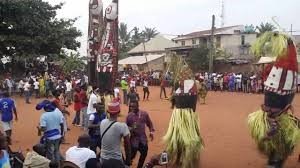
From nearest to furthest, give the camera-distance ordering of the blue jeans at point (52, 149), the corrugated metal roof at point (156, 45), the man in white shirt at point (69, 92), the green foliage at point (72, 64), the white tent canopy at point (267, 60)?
the blue jeans at point (52, 149)
the white tent canopy at point (267, 60)
the man in white shirt at point (69, 92)
the green foliage at point (72, 64)
the corrugated metal roof at point (156, 45)

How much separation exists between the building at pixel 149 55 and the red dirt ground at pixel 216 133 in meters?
29.4

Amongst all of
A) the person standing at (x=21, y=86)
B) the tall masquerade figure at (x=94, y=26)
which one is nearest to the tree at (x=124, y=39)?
the person standing at (x=21, y=86)

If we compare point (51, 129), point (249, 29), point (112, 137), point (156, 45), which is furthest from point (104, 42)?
point (156, 45)

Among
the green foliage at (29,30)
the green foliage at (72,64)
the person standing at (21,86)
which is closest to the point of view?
the person standing at (21,86)

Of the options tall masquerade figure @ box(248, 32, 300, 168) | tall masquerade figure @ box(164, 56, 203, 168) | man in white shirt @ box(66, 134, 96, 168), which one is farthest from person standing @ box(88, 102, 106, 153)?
tall masquerade figure @ box(248, 32, 300, 168)

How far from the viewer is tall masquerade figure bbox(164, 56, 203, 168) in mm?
9188

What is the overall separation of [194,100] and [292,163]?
2604 millimetres

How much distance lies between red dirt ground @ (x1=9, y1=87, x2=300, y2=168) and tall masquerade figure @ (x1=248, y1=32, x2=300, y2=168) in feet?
3.23

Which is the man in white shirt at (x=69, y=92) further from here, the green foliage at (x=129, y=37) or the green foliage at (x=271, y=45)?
the green foliage at (x=129, y=37)

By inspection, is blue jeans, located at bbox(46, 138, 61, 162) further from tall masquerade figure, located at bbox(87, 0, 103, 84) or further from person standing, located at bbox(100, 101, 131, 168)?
tall masquerade figure, located at bbox(87, 0, 103, 84)

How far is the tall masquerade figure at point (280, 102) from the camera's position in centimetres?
912

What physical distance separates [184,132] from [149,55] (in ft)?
173

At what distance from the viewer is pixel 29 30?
30469 mm

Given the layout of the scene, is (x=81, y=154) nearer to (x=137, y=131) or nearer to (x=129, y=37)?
(x=137, y=131)
